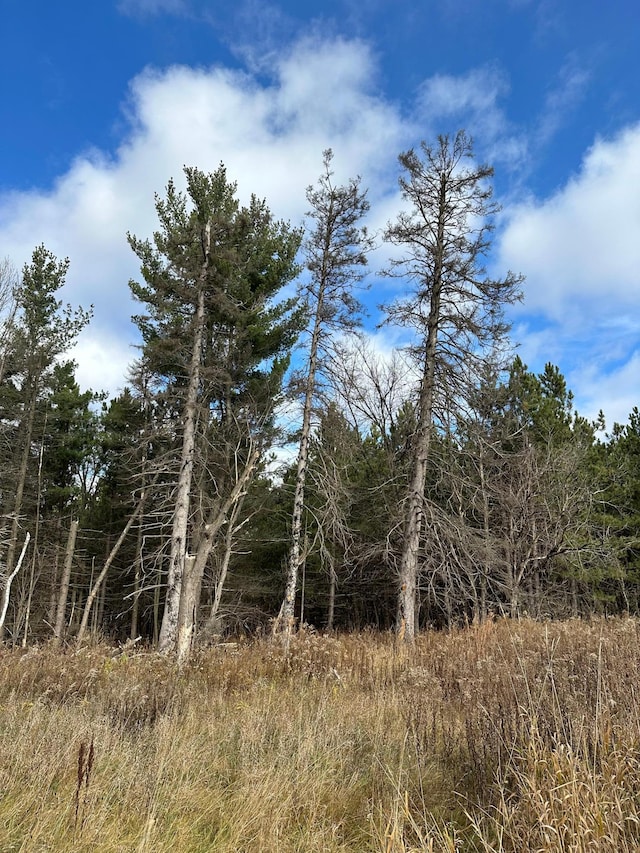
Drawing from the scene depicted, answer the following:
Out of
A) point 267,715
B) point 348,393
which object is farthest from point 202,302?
point 267,715

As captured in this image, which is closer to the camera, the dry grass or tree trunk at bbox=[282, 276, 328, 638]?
the dry grass

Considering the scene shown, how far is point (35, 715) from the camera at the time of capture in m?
4.28

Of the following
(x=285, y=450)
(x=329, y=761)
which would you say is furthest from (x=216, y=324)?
(x=329, y=761)

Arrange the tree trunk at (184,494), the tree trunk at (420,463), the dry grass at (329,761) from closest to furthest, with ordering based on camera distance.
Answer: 1. the dry grass at (329,761)
2. the tree trunk at (420,463)
3. the tree trunk at (184,494)

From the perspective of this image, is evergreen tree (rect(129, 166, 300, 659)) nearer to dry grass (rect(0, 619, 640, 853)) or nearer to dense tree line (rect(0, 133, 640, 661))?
dense tree line (rect(0, 133, 640, 661))

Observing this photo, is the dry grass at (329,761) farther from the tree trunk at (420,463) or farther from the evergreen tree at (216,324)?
the evergreen tree at (216,324)

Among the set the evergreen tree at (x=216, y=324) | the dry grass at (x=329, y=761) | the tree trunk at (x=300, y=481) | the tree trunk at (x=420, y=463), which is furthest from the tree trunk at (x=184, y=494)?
the dry grass at (x=329, y=761)

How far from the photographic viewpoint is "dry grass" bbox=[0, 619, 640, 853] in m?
2.59

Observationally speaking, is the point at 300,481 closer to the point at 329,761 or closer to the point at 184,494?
the point at 184,494

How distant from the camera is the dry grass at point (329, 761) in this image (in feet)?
8.50

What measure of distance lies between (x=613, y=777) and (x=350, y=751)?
7.21 ft

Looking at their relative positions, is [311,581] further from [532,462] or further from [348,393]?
[348,393]

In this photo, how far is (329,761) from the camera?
3881 mm

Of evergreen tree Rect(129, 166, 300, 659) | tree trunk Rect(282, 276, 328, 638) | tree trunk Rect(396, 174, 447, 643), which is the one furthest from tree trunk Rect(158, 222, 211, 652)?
tree trunk Rect(396, 174, 447, 643)
